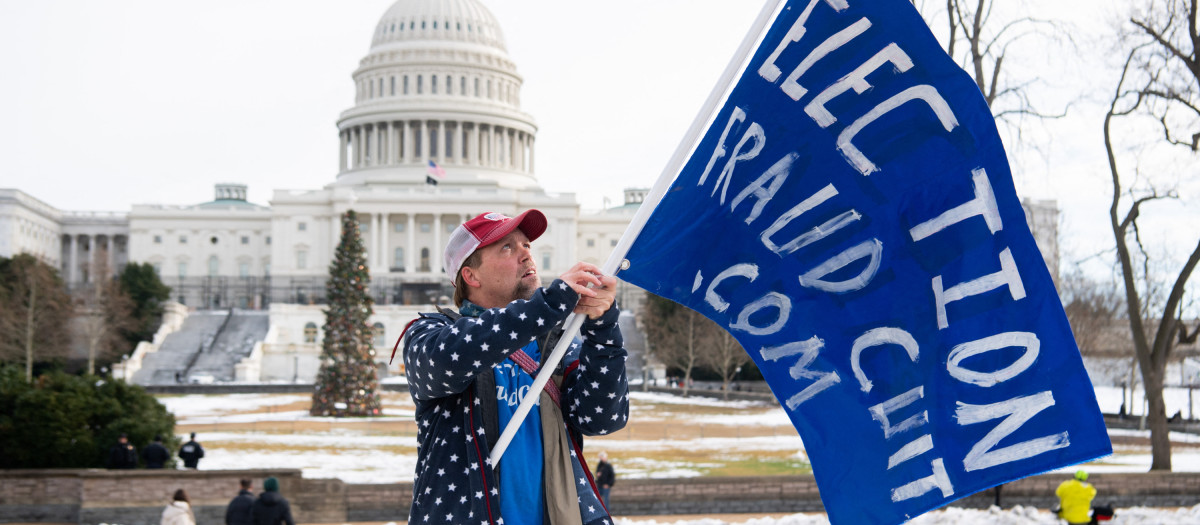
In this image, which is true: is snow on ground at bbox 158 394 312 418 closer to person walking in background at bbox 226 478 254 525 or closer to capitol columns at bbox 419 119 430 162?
person walking in background at bbox 226 478 254 525

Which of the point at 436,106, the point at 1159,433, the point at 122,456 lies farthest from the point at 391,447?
the point at 436,106

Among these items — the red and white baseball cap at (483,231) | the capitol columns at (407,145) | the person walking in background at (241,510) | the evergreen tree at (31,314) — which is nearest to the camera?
the red and white baseball cap at (483,231)

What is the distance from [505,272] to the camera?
288cm

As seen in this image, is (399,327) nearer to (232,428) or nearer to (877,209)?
(232,428)

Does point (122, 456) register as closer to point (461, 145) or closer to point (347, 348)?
point (347, 348)

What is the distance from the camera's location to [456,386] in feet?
8.65

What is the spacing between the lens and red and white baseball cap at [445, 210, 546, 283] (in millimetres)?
2832

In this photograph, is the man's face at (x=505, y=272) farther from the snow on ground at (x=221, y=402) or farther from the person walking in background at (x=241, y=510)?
the snow on ground at (x=221, y=402)

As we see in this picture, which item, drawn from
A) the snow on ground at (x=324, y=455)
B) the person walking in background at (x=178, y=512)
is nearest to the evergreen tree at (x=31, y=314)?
the snow on ground at (x=324, y=455)

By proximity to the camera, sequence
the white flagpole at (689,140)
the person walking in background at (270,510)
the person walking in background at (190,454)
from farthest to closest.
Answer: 1. the person walking in background at (190,454)
2. the person walking in background at (270,510)
3. the white flagpole at (689,140)

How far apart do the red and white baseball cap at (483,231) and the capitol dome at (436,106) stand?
96074mm

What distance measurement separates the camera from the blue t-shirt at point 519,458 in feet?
8.95

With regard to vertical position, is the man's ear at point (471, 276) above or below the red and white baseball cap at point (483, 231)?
below

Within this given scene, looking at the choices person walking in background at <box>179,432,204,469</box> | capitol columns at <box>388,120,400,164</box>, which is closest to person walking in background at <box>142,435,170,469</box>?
person walking in background at <box>179,432,204,469</box>
